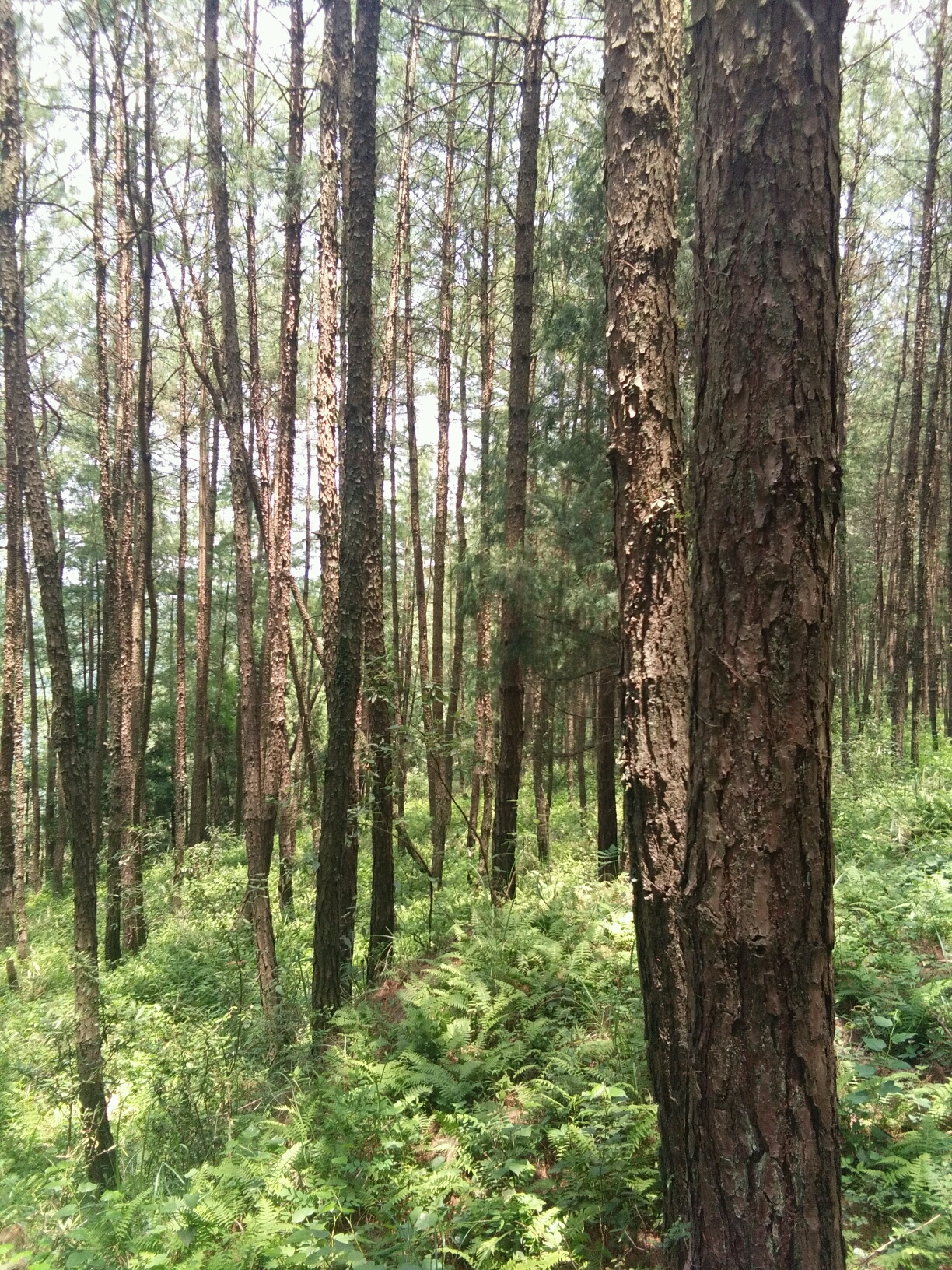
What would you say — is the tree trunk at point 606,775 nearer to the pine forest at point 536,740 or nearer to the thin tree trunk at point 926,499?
the pine forest at point 536,740

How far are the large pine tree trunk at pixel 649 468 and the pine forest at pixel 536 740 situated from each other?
2cm

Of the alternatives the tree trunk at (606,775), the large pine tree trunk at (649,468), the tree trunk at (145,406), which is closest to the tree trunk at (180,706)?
the tree trunk at (145,406)

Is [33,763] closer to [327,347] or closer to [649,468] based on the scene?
[327,347]

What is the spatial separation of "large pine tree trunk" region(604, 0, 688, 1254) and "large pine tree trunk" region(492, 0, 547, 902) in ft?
11.8

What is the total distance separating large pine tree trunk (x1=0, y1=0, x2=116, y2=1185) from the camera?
4.60 meters

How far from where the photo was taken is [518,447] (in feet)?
22.5

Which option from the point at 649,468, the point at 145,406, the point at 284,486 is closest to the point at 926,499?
the point at 284,486

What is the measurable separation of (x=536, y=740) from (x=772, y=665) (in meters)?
9.24

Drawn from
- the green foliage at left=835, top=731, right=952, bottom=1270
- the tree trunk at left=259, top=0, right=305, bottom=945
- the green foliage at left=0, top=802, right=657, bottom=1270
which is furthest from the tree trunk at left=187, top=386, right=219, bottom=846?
the green foliage at left=835, top=731, right=952, bottom=1270

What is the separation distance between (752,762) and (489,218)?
13351 mm

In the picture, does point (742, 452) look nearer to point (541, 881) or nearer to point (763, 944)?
point (763, 944)

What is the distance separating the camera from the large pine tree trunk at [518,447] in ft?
21.4

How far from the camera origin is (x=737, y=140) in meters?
1.90

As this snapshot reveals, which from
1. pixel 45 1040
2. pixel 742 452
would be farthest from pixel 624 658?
pixel 45 1040
